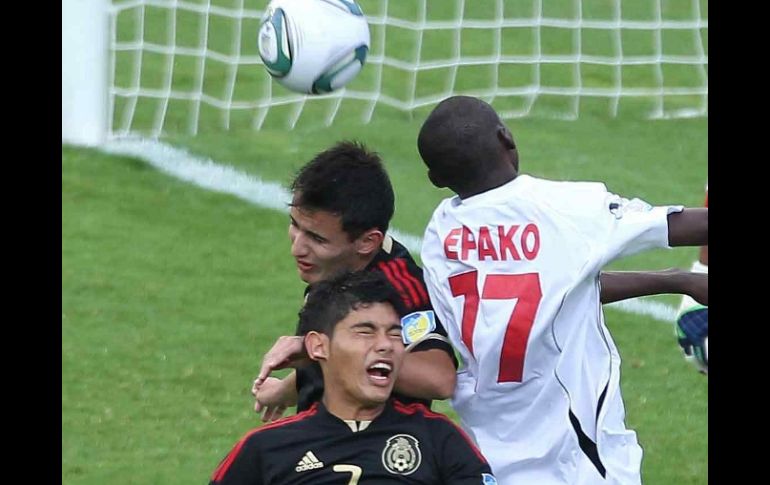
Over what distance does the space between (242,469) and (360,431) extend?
339 mm

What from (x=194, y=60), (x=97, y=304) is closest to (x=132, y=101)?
(x=194, y=60)

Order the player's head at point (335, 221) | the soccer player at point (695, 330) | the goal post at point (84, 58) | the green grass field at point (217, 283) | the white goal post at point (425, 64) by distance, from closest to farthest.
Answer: the player's head at point (335, 221) → the soccer player at point (695, 330) → the green grass field at point (217, 283) → the goal post at point (84, 58) → the white goal post at point (425, 64)

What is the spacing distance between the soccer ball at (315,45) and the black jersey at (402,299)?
3.47ft

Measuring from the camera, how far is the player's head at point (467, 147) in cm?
445

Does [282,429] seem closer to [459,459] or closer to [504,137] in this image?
[459,459]

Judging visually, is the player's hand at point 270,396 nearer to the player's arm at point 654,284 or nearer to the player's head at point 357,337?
the player's head at point 357,337

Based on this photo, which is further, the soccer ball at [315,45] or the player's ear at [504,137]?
the soccer ball at [315,45]

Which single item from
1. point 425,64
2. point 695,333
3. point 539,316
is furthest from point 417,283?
point 425,64

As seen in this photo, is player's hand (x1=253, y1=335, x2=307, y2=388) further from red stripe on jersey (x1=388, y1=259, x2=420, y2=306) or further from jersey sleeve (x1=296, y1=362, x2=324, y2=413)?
red stripe on jersey (x1=388, y1=259, x2=420, y2=306)

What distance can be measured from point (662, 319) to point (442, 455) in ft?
14.9

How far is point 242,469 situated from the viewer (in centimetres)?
451

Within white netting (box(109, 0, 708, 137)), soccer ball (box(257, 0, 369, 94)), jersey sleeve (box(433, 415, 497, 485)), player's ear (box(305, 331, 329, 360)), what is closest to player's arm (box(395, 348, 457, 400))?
jersey sleeve (box(433, 415, 497, 485))

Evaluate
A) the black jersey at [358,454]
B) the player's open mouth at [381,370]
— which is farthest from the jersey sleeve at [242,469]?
the player's open mouth at [381,370]
